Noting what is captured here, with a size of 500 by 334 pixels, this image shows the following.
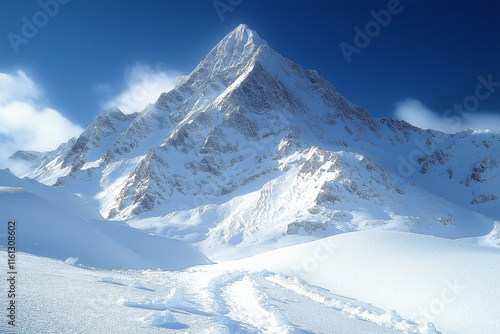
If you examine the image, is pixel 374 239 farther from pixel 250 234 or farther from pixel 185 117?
pixel 185 117

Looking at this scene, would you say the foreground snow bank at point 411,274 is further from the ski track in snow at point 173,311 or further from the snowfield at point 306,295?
the ski track in snow at point 173,311

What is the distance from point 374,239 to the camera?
66.2 feet

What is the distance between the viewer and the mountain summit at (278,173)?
9531 centimetres

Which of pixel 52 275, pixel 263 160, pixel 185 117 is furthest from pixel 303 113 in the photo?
pixel 52 275

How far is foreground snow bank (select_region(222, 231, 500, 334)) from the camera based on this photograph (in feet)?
38.7

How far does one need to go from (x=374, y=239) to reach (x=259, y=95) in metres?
158

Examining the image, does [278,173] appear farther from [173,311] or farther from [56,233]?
[173,311]

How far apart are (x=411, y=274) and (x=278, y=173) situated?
105684 mm

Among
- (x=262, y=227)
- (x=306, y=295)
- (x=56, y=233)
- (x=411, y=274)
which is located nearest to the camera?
(x=306, y=295)

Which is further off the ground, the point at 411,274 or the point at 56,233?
the point at 411,274

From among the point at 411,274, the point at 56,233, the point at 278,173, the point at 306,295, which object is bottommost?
the point at 306,295

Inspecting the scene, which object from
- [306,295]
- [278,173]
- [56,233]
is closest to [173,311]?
[306,295]

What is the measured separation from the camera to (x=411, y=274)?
1516 centimetres

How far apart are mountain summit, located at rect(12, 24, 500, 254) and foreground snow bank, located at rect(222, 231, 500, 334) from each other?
63499mm
